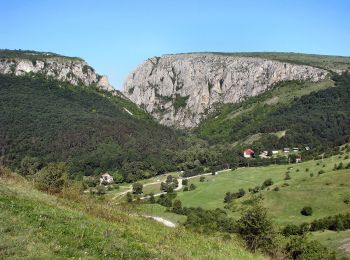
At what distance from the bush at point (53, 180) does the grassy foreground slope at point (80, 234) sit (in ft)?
5.61

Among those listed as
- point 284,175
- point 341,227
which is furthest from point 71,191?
point 284,175

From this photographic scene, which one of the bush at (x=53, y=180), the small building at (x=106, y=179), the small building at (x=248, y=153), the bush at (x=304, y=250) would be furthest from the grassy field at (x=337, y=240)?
the small building at (x=248, y=153)

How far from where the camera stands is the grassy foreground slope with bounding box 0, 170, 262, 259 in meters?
12.9

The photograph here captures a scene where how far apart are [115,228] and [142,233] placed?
3.73 feet

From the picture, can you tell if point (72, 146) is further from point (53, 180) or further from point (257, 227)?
point (53, 180)

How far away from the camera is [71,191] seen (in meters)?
21.5

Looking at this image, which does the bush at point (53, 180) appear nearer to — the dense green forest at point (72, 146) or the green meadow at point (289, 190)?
the green meadow at point (289, 190)

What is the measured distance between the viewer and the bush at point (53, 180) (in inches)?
858

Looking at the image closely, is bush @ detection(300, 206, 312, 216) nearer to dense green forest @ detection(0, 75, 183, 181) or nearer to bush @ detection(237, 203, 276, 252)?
bush @ detection(237, 203, 276, 252)

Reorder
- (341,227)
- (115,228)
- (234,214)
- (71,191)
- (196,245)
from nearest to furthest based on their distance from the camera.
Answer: (115,228)
(196,245)
(71,191)
(341,227)
(234,214)

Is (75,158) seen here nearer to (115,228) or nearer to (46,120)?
(46,120)

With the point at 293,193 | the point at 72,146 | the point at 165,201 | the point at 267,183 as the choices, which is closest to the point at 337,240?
the point at 293,193

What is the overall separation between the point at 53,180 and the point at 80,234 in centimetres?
966

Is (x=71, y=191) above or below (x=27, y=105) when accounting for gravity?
below
